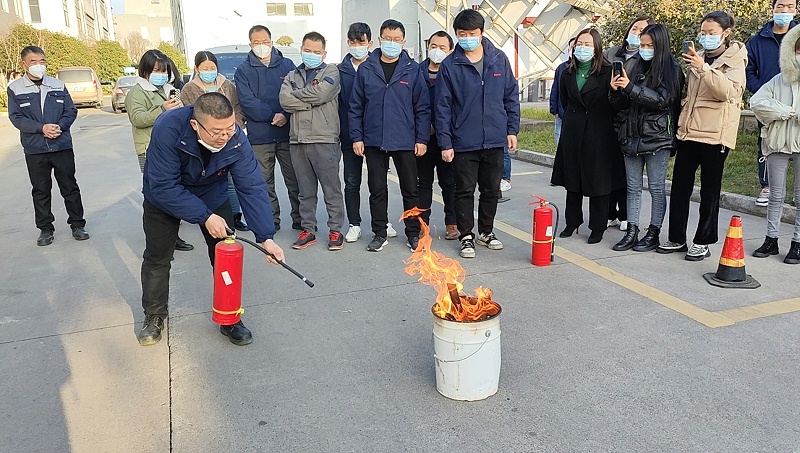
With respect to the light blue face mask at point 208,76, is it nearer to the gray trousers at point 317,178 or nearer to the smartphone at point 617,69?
the gray trousers at point 317,178

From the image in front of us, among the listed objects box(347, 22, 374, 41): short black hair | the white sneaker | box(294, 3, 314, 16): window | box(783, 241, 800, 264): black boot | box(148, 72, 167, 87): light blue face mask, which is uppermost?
box(294, 3, 314, 16): window

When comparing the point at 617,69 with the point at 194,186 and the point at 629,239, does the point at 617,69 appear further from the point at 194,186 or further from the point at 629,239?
the point at 194,186

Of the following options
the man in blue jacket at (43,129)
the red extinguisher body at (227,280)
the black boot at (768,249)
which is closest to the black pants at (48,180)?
the man in blue jacket at (43,129)

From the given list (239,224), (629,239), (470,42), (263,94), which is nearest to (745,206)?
(629,239)

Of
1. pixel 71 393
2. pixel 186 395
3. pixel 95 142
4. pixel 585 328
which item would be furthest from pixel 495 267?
pixel 95 142

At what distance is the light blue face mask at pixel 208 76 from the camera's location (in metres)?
6.30

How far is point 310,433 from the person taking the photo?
3.02 metres

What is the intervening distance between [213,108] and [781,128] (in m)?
4.41

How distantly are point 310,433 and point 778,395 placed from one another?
7.79 ft

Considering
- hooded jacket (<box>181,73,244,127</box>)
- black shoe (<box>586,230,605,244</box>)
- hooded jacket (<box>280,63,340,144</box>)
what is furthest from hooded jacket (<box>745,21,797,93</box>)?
hooded jacket (<box>181,73,244,127</box>)

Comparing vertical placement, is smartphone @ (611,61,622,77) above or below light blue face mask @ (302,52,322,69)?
→ below

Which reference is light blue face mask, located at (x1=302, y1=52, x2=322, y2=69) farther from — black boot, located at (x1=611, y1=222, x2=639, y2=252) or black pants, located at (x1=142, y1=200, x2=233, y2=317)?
black boot, located at (x1=611, y1=222, x2=639, y2=252)

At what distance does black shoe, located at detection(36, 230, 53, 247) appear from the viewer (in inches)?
260

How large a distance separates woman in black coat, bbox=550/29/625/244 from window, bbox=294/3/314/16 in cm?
2564
